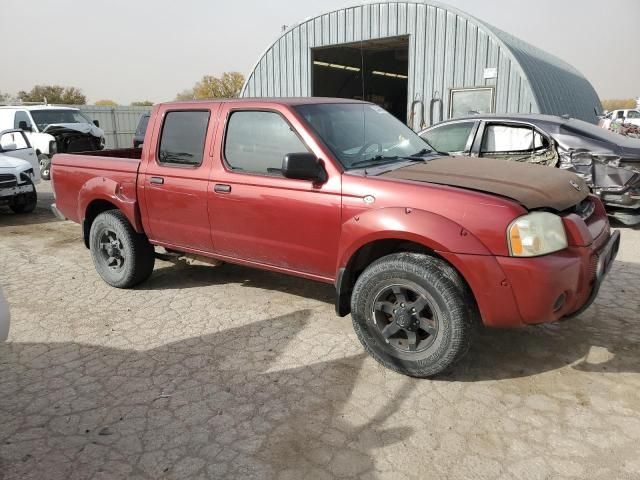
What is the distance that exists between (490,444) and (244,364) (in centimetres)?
173

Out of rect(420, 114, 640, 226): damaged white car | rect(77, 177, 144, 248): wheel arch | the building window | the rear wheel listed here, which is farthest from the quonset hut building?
the rear wheel

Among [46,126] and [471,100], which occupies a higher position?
[471,100]

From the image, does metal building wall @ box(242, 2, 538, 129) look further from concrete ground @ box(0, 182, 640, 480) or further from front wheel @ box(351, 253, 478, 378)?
front wheel @ box(351, 253, 478, 378)

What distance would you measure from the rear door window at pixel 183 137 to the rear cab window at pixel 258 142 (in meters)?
0.31

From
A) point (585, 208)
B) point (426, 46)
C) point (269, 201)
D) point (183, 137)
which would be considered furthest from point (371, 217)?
point (426, 46)

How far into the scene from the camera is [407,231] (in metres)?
3.12

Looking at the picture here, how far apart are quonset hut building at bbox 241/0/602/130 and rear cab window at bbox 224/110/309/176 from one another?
8838mm

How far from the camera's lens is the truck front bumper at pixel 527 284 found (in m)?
2.86

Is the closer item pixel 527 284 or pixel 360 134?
pixel 527 284

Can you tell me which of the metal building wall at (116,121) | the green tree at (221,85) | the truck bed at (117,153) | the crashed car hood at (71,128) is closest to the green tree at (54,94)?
the green tree at (221,85)

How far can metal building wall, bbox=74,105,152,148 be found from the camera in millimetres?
24609

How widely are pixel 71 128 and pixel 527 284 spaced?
15.5 m

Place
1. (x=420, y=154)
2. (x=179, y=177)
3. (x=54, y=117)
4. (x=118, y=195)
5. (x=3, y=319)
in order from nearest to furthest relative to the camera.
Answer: (x=3, y=319) → (x=420, y=154) → (x=179, y=177) → (x=118, y=195) → (x=54, y=117)

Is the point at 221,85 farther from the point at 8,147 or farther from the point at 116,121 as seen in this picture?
the point at 8,147
